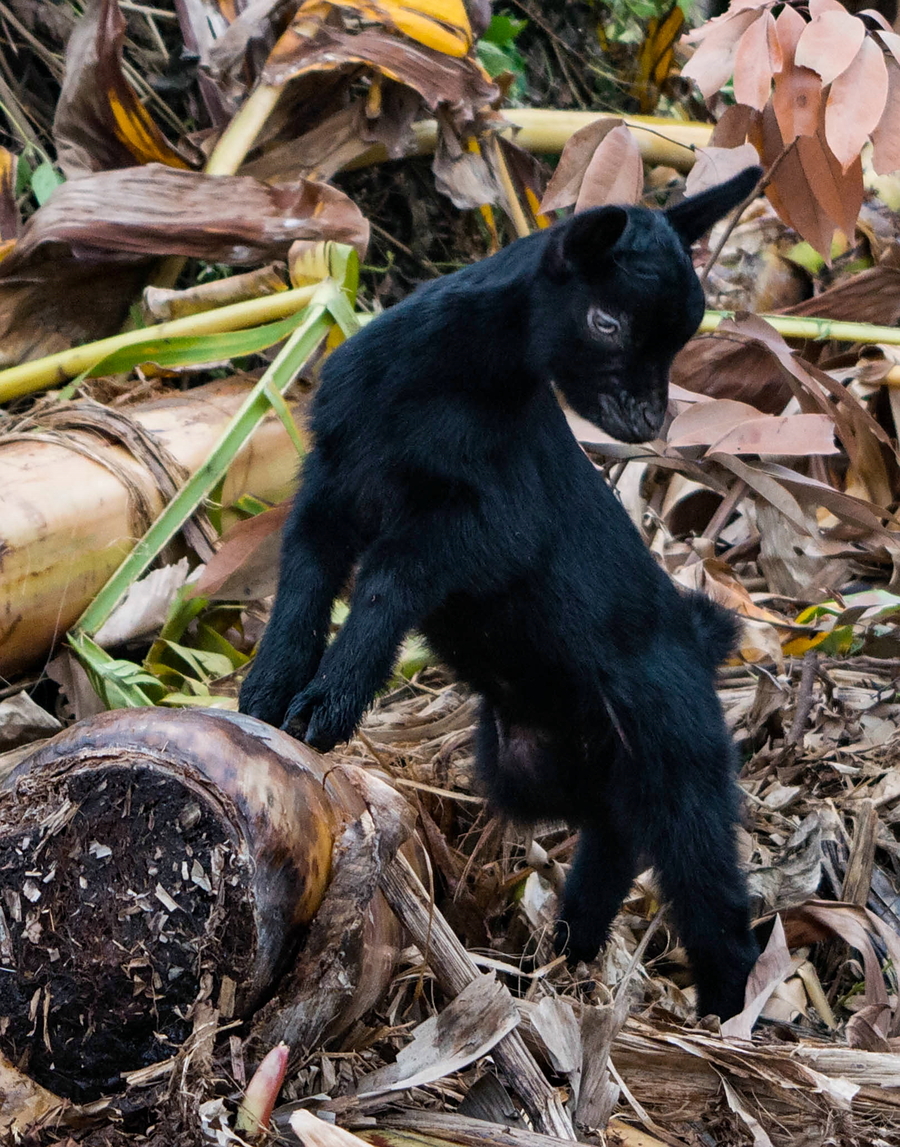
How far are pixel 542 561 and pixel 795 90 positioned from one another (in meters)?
1.64

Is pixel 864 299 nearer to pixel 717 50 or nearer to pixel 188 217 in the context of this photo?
pixel 717 50

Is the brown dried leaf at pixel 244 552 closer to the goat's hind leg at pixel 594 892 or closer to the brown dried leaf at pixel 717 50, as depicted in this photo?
the goat's hind leg at pixel 594 892

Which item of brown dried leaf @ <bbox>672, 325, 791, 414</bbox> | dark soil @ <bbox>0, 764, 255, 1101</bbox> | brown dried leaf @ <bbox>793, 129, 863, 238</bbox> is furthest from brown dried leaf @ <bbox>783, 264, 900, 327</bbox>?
dark soil @ <bbox>0, 764, 255, 1101</bbox>

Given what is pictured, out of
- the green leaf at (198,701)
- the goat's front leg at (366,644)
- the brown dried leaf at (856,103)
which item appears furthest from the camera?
the green leaf at (198,701)

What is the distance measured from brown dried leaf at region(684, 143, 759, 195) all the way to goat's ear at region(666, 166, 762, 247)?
2.11 ft

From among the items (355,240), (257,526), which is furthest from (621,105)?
(257,526)

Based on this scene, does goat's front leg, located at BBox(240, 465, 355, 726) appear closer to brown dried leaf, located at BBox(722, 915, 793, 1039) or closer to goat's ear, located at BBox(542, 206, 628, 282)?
goat's ear, located at BBox(542, 206, 628, 282)

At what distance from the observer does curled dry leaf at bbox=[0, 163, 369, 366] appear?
4.30 meters

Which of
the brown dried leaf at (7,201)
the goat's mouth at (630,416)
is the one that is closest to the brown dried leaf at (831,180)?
the goat's mouth at (630,416)

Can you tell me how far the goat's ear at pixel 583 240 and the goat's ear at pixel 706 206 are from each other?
0.88ft

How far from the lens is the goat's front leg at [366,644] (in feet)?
7.69

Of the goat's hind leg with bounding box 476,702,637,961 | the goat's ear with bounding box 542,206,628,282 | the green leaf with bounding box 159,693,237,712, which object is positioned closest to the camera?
the goat's ear with bounding box 542,206,628,282

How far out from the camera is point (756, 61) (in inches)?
129

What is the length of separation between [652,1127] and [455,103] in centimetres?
385
